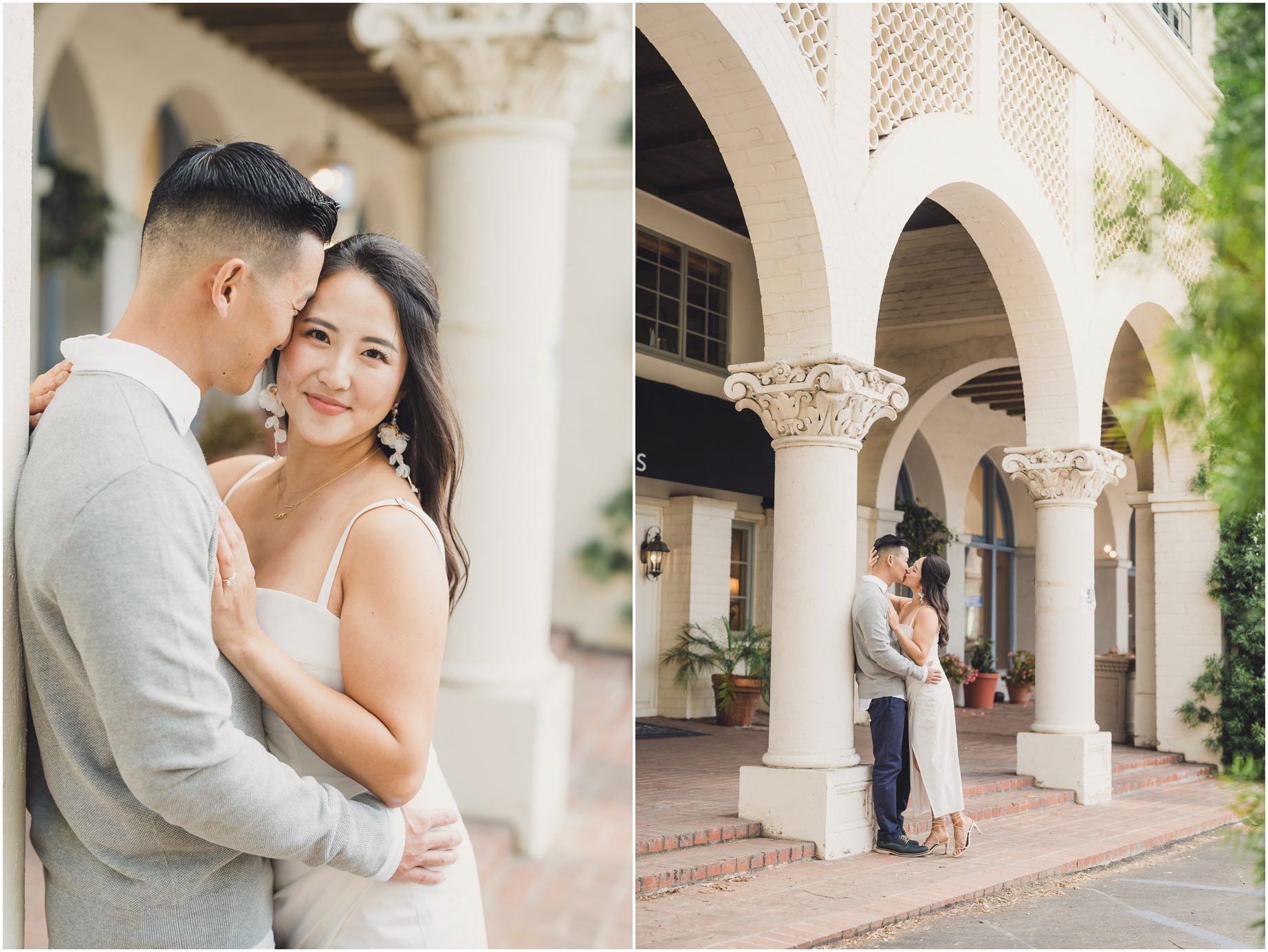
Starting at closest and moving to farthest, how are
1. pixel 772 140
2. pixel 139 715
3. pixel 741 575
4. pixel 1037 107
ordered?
pixel 139 715 < pixel 772 140 < pixel 1037 107 < pixel 741 575

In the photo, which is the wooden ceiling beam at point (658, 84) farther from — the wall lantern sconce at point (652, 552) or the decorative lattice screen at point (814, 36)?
the wall lantern sconce at point (652, 552)

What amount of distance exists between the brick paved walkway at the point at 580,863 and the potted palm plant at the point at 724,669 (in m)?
7.32

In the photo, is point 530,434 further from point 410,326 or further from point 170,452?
point 170,452

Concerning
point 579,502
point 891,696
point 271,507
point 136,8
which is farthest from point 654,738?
point 271,507

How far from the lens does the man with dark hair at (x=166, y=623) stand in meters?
1.58

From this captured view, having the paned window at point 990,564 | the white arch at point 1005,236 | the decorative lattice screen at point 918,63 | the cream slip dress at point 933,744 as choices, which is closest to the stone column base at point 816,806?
the cream slip dress at point 933,744

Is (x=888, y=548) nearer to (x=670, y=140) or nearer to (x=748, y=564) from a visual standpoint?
(x=670, y=140)

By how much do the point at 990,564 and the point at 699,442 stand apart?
9.58m

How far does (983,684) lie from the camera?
16875mm

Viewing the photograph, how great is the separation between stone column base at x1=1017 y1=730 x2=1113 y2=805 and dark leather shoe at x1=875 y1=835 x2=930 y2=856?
122 inches

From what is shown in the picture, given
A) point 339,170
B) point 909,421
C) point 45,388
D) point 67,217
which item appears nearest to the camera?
point 45,388

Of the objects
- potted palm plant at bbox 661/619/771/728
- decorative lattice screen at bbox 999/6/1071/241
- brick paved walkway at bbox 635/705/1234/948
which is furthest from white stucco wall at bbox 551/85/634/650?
potted palm plant at bbox 661/619/771/728

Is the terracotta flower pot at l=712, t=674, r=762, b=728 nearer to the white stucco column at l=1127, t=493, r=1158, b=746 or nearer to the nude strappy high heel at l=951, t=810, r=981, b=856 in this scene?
the white stucco column at l=1127, t=493, r=1158, b=746

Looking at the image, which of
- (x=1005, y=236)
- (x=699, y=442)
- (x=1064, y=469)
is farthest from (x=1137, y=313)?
(x=699, y=442)
